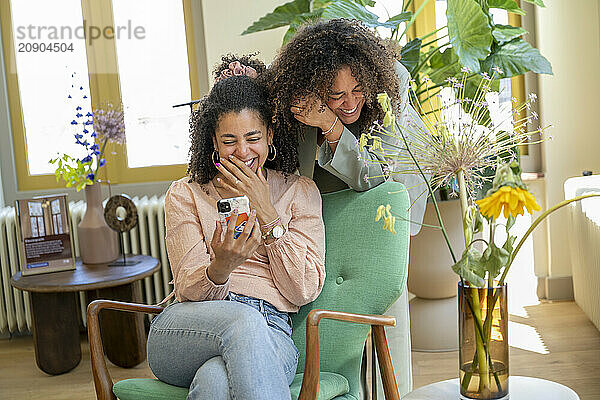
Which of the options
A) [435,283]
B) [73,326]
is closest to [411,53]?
[435,283]

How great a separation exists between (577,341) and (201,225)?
2.11 metres

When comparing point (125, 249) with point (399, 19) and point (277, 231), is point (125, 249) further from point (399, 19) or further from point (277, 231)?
point (277, 231)

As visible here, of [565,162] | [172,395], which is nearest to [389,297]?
[172,395]

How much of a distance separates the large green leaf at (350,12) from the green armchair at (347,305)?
94 centimetres

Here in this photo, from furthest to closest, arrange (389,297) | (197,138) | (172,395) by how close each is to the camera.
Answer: (197,138) < (389,297) < (172,395)

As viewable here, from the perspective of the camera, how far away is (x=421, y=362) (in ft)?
10.5

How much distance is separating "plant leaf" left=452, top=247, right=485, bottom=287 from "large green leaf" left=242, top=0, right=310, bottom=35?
2081 millimetres

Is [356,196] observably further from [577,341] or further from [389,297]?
[577,341]

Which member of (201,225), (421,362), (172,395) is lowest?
(421,362)

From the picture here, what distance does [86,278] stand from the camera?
3.18 m

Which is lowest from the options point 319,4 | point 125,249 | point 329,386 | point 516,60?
point 329,386

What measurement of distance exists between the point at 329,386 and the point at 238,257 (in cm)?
39

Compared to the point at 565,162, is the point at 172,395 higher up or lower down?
lower down

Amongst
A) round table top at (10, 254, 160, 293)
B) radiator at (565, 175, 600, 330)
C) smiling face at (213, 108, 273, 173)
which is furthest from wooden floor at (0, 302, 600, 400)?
smiling face at (213, 108, 273, 173)
